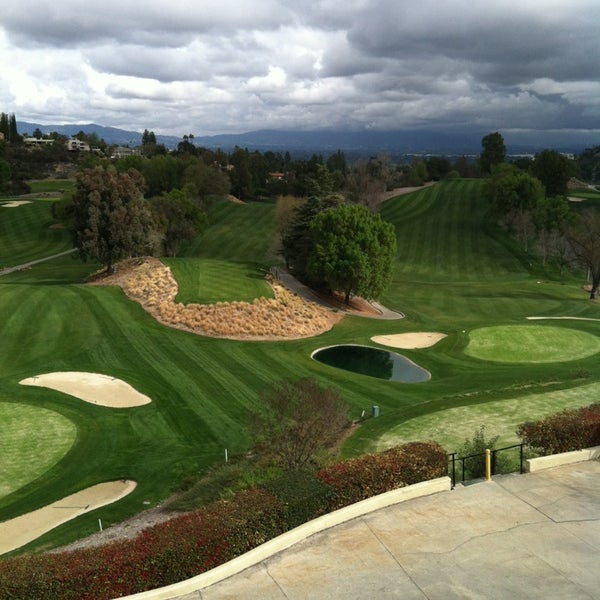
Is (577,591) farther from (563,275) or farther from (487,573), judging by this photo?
(563,275)

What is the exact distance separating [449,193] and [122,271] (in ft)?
294

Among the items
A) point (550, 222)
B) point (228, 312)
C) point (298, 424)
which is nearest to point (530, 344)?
point (228, 312)

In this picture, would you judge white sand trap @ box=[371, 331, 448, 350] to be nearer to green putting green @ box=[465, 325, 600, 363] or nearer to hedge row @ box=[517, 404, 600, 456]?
green putting green @ box=[465, 325, 600, 363]

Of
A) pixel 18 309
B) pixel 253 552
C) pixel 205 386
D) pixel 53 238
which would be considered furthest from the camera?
pixel 53 238

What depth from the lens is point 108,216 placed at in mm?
53156

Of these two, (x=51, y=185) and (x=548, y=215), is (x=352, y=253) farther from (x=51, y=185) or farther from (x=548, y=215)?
(x=51, y=185)

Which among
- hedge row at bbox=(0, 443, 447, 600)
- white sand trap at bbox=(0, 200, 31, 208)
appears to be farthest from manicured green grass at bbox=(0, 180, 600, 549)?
white sand trap at bbox=(0, 200, 31, 208)

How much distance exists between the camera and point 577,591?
12008 millimetres

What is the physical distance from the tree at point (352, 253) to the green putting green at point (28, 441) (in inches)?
1205

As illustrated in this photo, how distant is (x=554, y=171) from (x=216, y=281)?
287 feet

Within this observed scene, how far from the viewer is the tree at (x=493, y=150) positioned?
15312 centimetres

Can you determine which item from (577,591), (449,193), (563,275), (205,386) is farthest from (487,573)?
(449,193)

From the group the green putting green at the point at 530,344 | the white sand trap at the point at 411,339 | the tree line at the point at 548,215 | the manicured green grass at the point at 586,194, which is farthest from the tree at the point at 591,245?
the manicured green grass at the point at 586,194

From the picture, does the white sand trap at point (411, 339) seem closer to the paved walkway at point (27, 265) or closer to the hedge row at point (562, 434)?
the hedge row at point (562, 434)
